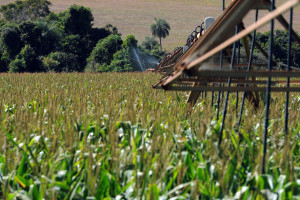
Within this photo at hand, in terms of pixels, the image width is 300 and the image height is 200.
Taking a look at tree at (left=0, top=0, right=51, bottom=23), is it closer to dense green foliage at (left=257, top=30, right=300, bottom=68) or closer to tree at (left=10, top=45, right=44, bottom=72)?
tree at (left=10, top=45, right=44, bottom=72)

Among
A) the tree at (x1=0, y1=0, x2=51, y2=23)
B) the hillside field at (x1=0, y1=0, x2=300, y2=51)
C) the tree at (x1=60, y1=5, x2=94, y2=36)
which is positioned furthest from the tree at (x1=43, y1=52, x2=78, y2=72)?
the hillside field at (x1=0, y1=0, x2=300, y2=51)

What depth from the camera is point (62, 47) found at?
174 ft

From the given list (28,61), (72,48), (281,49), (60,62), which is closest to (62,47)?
(72,48)

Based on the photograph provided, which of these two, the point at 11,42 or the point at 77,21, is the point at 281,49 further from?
the point at 11,42

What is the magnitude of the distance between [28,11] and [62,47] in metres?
31.8

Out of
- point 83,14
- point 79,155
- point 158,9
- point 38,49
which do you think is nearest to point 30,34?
point 38,49

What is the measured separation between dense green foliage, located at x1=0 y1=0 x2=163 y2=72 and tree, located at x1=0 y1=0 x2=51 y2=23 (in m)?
23.9

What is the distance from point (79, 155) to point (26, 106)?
13.2ft

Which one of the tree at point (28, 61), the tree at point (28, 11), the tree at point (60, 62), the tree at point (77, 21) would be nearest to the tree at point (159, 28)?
the tree at point (28, 11)

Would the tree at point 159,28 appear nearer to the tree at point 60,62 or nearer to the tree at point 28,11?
the tree at point 28,11

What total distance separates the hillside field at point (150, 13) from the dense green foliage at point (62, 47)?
5239 cm

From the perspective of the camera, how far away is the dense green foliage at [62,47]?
150ft

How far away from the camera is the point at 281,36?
187ft

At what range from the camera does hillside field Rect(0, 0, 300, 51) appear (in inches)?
4614
